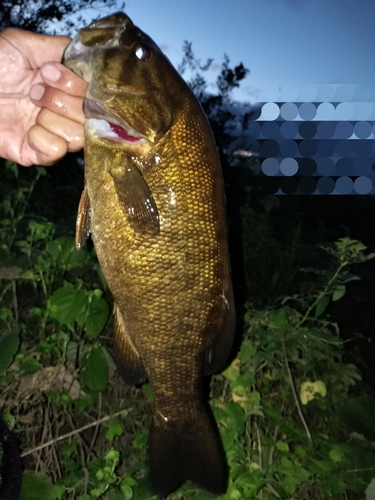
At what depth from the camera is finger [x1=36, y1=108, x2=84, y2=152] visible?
5.98 feet

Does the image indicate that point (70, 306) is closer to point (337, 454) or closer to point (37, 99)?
point (37, 99)

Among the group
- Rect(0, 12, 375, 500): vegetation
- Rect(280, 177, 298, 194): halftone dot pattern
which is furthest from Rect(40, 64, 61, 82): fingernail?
Rect(280, 177, 298, 194): halftone dot pattern

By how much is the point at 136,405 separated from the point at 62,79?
75.1 inches

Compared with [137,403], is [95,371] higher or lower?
higher

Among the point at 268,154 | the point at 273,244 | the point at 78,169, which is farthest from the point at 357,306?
the point at 78,169

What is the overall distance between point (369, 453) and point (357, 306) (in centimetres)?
448

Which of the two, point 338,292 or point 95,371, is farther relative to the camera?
point 338,292

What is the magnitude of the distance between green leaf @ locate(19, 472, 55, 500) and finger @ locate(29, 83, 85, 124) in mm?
1731

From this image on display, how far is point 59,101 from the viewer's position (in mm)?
1766

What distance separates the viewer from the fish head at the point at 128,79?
1581mm

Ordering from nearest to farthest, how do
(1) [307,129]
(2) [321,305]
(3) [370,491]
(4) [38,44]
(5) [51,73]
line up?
1. (5) [51,73]
2. (4) [38,44]
3. (3) [370,491]
4. (2) [321,305]
5. (1) [307,129]

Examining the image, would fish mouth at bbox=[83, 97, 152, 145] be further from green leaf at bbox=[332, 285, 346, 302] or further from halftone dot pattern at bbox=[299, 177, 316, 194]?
halftone dot pattern at bbox=[299, 177, 316, 194]

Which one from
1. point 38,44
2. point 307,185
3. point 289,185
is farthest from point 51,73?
Answer: point 289,185

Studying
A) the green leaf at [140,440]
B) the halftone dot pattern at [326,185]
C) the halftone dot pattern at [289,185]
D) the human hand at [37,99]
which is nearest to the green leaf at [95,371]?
the green leaf at [140,440]
